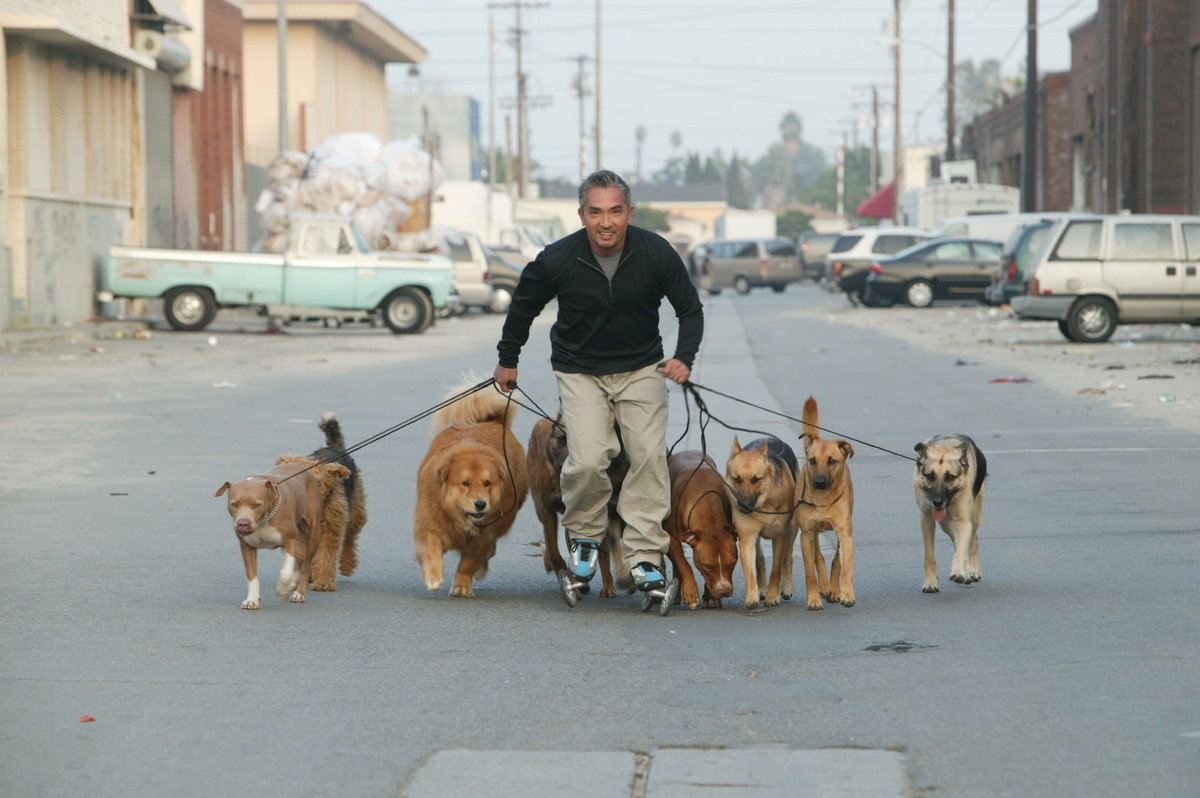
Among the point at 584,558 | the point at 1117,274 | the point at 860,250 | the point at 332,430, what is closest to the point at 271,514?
the point at 332,430

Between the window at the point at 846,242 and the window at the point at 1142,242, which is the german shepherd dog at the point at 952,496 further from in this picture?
the window at the point at 846,242

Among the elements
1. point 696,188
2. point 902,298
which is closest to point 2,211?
point 902,298

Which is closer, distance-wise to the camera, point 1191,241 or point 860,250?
point 1191,241

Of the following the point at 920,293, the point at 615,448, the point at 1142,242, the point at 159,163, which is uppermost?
the point at 159,163

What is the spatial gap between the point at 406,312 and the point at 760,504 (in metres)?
25.6

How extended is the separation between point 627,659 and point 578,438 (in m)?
1.46

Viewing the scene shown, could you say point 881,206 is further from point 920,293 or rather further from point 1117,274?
point 1117,274

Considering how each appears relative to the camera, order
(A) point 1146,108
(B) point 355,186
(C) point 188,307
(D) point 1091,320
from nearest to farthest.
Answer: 1. (D) point 1091,320
2. (C) point 188,307
3. (B) point 355,186
4. (A) point 1146,108

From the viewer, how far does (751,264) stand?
2356 inches

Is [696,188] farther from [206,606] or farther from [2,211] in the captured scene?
[206,606]

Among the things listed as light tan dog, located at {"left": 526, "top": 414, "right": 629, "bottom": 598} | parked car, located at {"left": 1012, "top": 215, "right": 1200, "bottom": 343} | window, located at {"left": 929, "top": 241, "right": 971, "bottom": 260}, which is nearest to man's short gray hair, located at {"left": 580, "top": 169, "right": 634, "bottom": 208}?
light tan dog, located at {"left": 526, "top": 414, "right": 629, "bottom": 598}

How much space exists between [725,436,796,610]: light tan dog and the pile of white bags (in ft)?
100

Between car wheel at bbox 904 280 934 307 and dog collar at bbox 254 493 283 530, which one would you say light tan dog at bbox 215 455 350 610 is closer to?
dog collar at bbox 254 493 283 530

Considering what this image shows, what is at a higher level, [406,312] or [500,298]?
[500,298]
